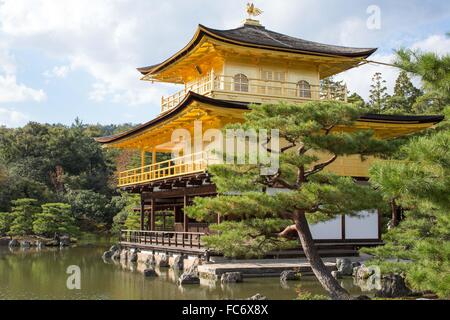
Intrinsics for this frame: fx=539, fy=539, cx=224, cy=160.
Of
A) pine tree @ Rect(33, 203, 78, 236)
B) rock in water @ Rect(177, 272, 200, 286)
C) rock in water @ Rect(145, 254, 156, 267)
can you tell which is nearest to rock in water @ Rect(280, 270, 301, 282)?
rock in water @ Rect(177, 272, 200, 286)

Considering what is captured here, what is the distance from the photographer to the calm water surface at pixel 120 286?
1218cm

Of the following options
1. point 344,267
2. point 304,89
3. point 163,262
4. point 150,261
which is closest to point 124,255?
point 150,261

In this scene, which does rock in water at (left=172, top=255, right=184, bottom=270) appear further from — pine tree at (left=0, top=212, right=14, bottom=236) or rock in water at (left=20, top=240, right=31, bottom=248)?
pine tree at (left=0, top=212, right=14, bottom=236)

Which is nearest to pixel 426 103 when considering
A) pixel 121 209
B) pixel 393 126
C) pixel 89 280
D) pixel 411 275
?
pixel 393 126

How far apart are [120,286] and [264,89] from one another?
27.6 feet

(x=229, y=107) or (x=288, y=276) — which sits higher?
(x=229, y=107)

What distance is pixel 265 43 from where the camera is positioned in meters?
18.3

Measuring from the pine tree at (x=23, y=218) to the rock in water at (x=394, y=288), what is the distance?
79.4ft

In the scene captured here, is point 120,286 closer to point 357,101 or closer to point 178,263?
point 178,263

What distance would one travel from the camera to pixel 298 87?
1922 cm

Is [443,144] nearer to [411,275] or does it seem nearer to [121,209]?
[411,275]

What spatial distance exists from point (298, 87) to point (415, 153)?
14.0 meters

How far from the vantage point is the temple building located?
1702 cm

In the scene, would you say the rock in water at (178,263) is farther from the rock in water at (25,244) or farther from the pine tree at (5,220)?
the pine tree at (5,220)
